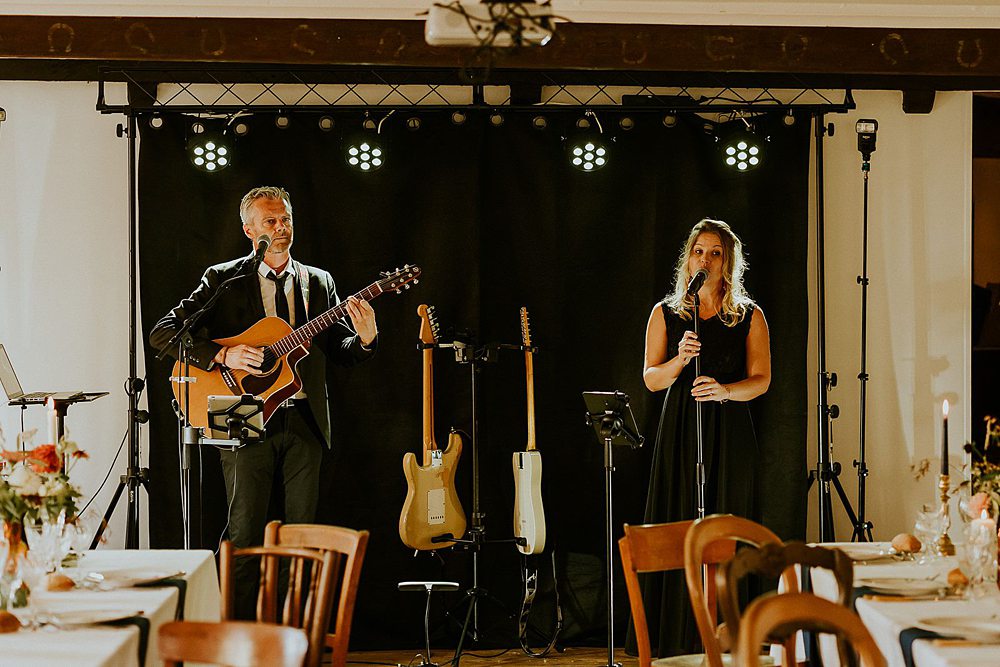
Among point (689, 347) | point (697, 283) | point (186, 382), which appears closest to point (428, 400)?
point (186, 382)

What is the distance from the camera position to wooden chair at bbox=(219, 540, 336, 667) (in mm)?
3248

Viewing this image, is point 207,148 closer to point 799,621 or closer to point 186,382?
point 186,382

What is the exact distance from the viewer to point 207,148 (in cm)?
561

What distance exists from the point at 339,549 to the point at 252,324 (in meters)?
2.34

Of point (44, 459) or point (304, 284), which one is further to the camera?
point (304, 284)

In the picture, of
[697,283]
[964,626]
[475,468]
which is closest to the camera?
[964,626]

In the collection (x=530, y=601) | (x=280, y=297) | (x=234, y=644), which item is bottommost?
(x=530, y=601)

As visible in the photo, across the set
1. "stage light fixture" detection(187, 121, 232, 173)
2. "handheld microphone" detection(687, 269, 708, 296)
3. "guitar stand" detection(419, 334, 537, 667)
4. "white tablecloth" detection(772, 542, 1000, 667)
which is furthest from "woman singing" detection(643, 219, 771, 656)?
"stage light fixture" detection(187, 121, 232, 173)

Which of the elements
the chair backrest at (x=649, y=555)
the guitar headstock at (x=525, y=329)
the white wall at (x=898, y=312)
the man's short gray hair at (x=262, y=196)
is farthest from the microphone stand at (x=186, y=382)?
the white wall at (x=898, y=312)

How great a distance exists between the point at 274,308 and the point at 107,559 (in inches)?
78.5

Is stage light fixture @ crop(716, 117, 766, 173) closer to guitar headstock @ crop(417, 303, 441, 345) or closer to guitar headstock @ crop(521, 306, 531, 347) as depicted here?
guitar headstock @ crop(521, 306, 531, 347)

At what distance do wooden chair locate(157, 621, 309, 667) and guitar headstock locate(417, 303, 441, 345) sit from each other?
121 inches

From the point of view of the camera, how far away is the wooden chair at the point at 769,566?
265 centimetres

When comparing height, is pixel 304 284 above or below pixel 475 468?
above
